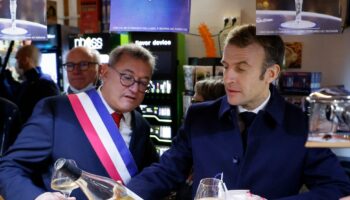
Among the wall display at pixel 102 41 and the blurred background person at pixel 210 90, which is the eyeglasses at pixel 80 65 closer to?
the blurred background person at pixel 210 90

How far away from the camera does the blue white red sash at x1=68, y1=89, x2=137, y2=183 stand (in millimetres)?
1581

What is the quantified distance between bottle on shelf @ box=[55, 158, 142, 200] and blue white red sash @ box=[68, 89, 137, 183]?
15.9 inches

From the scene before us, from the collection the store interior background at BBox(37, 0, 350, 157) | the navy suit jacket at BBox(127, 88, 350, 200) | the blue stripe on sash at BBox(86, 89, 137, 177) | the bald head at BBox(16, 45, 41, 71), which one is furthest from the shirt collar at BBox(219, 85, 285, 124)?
the bald head at BBox(16, 45, 41, 71)

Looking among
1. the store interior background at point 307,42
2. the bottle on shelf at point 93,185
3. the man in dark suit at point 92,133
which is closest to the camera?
the bottle on shelf at point 93,185

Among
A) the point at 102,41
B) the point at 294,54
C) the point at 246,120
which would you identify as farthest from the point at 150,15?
the point at 102,41

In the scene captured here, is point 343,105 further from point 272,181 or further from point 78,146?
point 78,146

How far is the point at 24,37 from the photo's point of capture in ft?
7.80

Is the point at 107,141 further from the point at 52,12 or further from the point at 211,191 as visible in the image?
the point at 52,12

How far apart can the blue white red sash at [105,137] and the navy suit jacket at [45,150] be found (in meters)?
0.03

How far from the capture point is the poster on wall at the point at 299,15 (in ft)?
5.52

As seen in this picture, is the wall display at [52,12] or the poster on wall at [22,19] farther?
the wall display at [52,12]

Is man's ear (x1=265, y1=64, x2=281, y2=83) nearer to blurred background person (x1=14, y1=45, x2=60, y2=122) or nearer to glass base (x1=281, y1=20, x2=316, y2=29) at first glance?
glass base (x1=281, y1=20, x2=316, y2=29)

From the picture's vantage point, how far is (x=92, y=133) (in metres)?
1.62

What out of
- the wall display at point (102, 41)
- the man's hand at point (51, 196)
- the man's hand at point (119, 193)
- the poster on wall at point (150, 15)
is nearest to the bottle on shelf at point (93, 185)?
the man's hand at point (119, 193)
